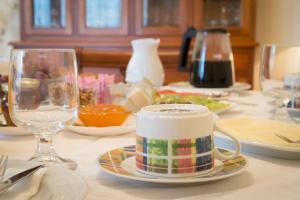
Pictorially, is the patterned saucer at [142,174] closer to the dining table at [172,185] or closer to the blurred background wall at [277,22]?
the dining table at [172,185]

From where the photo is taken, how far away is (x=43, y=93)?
683 millimetres

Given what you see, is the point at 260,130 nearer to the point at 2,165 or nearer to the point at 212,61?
the point at 2,165

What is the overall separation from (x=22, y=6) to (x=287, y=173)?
298 centimetres

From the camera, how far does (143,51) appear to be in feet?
4.95

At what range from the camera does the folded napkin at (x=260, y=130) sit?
0.77 metres

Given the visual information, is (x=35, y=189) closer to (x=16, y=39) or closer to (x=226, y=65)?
(x=226, y=65)

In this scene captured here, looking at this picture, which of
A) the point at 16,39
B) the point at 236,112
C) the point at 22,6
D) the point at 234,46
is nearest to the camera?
the point at 236,112

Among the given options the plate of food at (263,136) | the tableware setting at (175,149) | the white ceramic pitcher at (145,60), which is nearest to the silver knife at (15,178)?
the tableware setting at (175,149)

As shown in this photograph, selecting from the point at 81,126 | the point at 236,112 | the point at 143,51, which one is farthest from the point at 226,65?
the point at 81,126

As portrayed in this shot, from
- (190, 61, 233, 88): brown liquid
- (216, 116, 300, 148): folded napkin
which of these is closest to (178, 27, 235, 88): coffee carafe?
(190, 61, 233, 88): brown liquid

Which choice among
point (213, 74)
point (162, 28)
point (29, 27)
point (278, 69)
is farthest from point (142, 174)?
point (29, 27)

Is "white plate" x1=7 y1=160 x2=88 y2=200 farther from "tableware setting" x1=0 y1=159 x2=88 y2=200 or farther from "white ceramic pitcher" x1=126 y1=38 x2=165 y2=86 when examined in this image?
"white ceramic pitcher" x1=126 y1=38 x2=165 y2=86

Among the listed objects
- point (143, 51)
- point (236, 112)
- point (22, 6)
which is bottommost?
point (236, 112)

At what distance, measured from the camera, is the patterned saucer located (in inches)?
22.3
